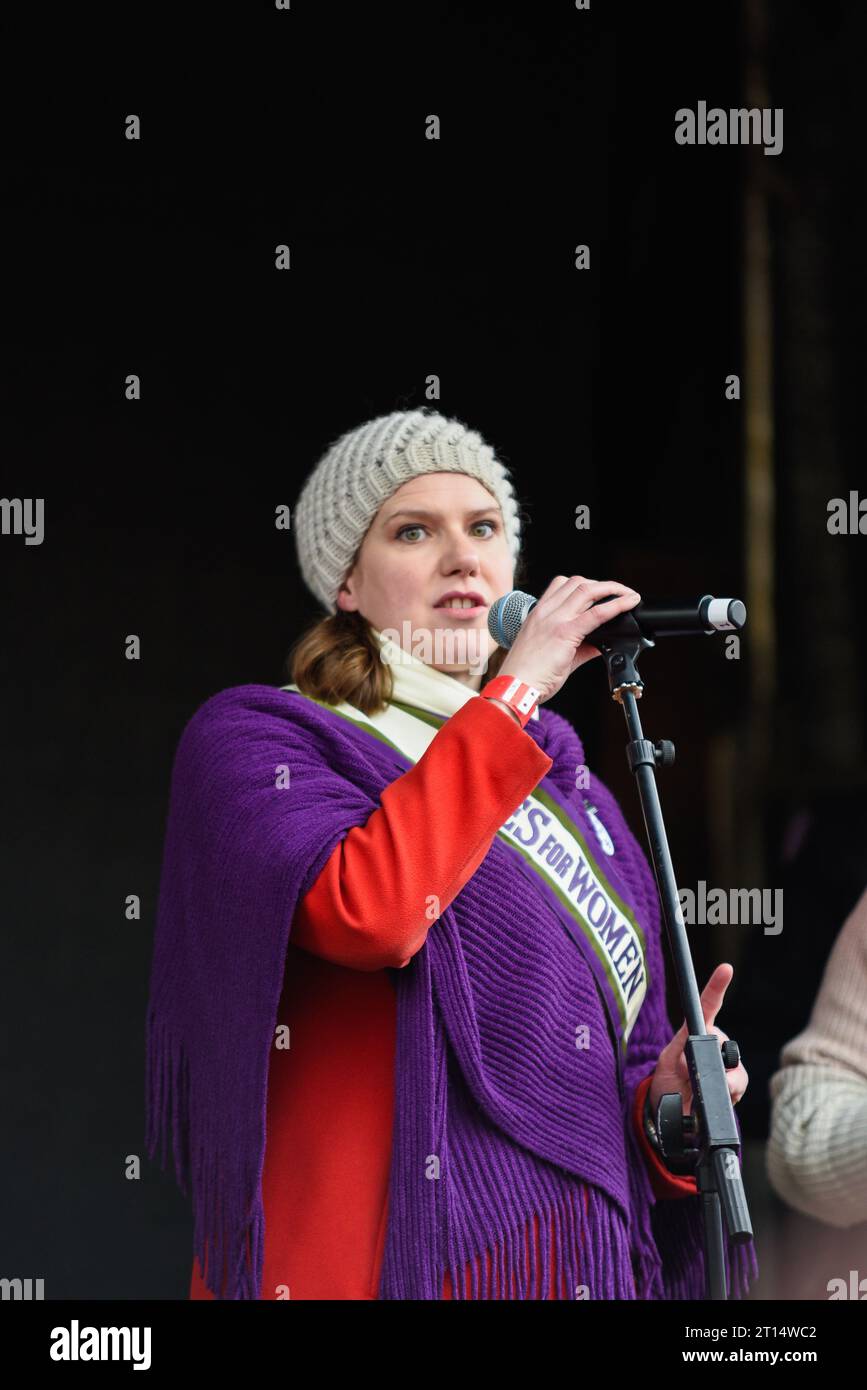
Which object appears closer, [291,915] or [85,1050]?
[291,915]

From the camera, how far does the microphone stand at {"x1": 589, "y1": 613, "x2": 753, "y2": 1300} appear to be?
1.67 m

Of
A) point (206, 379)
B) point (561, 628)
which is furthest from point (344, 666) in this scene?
point (206, 379)

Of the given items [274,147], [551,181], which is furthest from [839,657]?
[274,147]

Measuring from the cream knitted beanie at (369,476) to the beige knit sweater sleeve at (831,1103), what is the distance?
76 cm

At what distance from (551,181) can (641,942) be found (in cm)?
209

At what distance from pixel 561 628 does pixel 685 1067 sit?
54cm

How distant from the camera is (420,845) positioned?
1.90 meters

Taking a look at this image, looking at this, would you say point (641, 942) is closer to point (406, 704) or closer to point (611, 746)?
point (406, 704)

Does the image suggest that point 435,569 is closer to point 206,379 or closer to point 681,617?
point 681,617

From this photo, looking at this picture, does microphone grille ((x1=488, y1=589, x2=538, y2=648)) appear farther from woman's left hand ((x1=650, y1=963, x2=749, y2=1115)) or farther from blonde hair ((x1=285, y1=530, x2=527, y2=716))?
woman's left hand ((x1=650, y1=963, x2=749, y2=1115))

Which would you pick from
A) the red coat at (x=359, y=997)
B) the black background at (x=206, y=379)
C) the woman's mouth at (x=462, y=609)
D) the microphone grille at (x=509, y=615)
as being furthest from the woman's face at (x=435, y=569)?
the black background at (x=206, y=379)

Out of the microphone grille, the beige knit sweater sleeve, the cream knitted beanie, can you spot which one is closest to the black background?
the beige knit sweater sleeve

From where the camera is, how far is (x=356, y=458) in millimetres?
2391

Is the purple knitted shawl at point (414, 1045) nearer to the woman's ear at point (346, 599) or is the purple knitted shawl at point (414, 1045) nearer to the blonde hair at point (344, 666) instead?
the blonde hair at point (344, 666)
